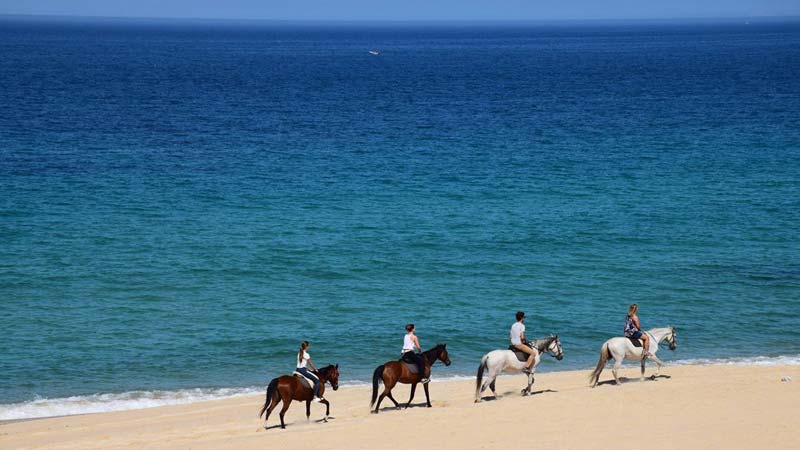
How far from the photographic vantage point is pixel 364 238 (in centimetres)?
4591

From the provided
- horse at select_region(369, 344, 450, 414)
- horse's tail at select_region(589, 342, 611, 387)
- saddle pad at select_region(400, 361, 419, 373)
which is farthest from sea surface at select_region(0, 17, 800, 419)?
saddle pad at select_region(400, 361, 419, 373)

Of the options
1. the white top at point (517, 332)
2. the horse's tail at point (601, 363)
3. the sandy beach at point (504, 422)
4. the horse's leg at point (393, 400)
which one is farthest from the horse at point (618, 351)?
the horse's leg at point (393, 400)

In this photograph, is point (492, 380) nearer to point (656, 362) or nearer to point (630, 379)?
point (630, 379)

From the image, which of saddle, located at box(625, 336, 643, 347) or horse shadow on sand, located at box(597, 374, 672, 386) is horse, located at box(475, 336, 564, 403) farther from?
saddle, located at box(625, 336, 643, 347)

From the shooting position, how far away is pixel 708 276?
3919 centimetres

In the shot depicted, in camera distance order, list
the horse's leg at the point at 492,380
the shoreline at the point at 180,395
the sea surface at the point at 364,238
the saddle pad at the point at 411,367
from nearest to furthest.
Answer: the saddle pad at the point at 411,367, the horse's leg at the point at 492,380, the shoreline at the point at 180,395, the sea surface at the point at 364,238

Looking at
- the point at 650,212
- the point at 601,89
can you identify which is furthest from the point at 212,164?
the point at 601,89

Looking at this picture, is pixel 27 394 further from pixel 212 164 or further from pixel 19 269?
pixel 212 164

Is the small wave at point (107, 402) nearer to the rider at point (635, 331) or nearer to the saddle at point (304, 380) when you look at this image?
the saddle at point (304, 380)

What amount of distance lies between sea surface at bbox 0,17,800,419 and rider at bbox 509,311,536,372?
19.2ft

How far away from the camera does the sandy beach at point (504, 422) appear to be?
20750 millimetres

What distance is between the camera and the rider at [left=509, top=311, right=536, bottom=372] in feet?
78.9

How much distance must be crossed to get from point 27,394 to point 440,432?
13.8 metres

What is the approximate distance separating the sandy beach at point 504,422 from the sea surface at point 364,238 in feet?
12.8
